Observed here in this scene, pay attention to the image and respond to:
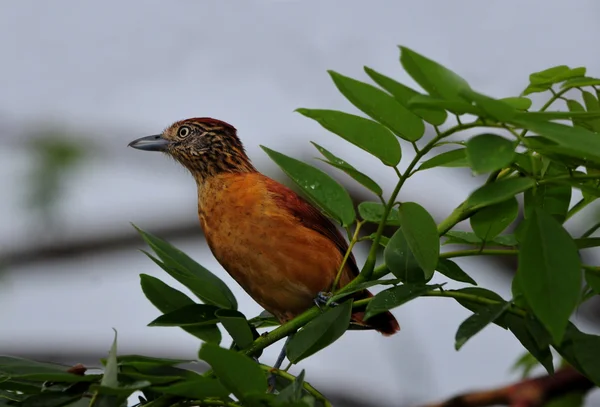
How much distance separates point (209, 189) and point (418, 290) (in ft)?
5.99

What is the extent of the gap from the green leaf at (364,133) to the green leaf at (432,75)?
0.21m

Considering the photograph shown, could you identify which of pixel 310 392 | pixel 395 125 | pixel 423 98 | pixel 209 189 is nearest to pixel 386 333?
pixel 209 189

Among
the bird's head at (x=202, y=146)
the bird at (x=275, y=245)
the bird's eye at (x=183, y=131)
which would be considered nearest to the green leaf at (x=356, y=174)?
the bird at (x=275, y=245)

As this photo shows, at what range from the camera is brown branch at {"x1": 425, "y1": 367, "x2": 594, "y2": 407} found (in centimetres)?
328

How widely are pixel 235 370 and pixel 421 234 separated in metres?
0.41

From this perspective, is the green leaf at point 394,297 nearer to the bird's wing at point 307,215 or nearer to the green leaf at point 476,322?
the green leaf at point 476,322

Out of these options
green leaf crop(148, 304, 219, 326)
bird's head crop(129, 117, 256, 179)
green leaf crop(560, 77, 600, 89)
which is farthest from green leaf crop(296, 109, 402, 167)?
bird's head crop(129, 117, 256, 179)

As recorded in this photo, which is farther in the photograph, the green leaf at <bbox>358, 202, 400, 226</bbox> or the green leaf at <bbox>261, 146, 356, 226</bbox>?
the green leaf at <bbox>358, 202, 400, 226</bbox>

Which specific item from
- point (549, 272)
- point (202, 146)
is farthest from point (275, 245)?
point (549, 272)

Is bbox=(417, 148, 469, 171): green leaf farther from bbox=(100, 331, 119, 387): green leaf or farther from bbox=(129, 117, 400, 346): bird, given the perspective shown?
bbox=(129, 117, 400, 346): bird

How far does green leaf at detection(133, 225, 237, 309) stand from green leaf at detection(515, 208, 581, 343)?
2.47ft

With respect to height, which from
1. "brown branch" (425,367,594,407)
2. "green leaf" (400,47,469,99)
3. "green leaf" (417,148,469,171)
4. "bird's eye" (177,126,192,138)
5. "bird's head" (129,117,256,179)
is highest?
"bird's eye" (177,126,192,138)

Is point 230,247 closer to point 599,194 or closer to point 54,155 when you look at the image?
point 599,194

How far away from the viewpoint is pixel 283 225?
312 centimetres
